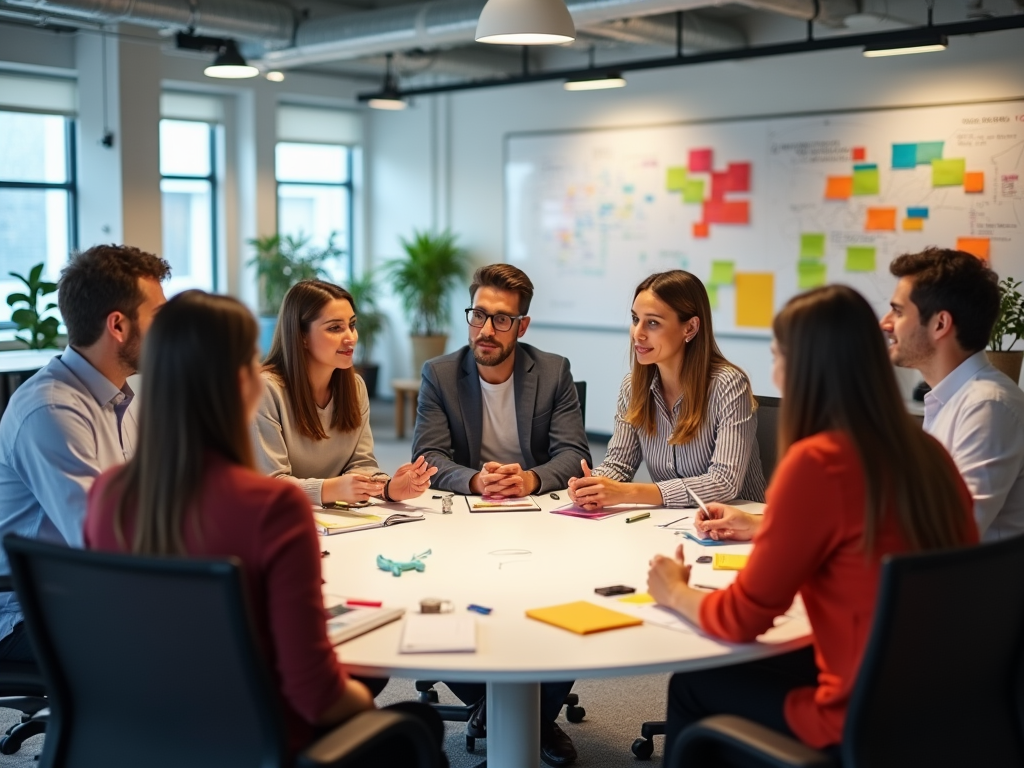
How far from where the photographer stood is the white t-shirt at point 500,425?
138 inches

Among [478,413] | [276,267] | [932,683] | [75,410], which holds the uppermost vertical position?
[276,267]

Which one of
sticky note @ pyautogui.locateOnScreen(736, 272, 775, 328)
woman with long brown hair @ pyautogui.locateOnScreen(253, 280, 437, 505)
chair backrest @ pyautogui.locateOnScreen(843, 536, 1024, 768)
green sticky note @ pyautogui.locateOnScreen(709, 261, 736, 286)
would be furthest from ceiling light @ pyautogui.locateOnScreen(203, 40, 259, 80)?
chair backrest @ pyautogui.locateOnScreen(843, 536, 1024, 768)

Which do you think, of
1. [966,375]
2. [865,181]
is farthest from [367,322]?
[966,375]

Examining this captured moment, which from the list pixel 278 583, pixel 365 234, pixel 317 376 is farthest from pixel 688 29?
pixel 278 583

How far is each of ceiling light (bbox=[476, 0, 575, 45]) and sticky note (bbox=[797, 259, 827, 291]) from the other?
427 centimetres

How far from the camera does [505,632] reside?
1.97m

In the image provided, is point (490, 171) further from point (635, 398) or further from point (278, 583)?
point (278, 583)

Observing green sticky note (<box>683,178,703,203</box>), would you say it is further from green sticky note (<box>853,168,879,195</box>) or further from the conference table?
the conference table

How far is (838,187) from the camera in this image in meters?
7.04

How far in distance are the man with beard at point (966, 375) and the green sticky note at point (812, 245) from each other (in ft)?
14.9

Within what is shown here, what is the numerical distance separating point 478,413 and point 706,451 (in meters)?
0.74

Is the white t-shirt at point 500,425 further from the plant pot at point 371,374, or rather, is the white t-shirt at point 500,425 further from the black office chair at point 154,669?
the plant pot at point 371,374

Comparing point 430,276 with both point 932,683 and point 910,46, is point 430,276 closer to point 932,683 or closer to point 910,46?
point 910,46

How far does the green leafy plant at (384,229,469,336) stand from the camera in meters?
9.12
